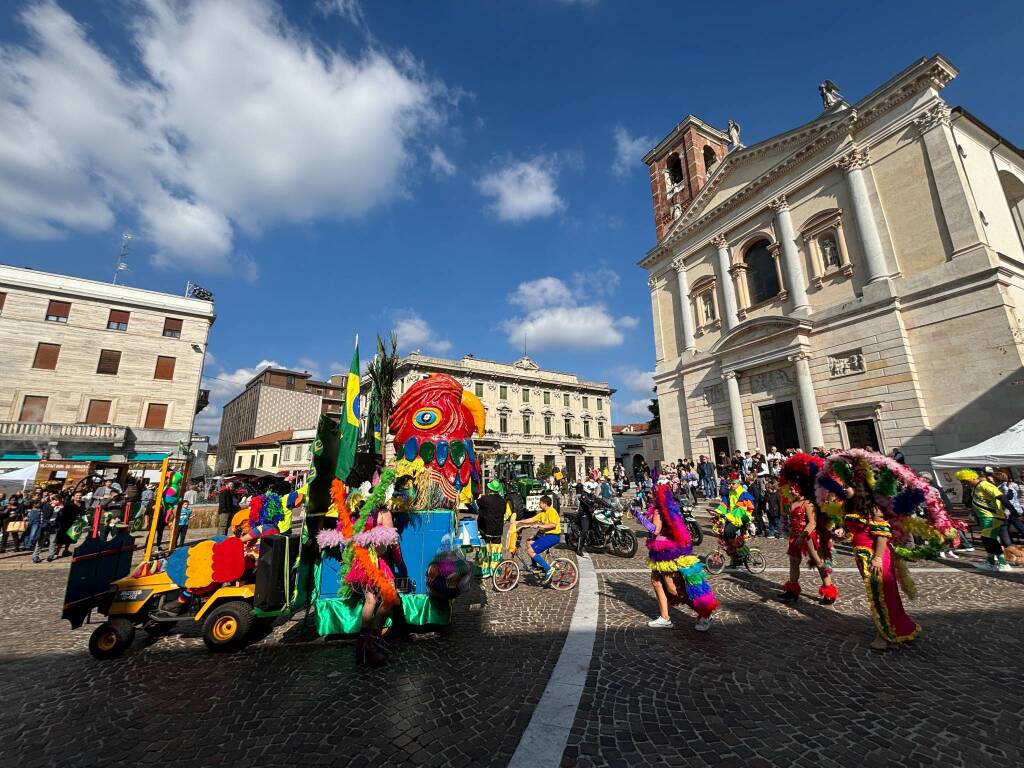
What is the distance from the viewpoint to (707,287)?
69.2 feet

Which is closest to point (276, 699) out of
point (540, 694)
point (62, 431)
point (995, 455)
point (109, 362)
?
point (540, 694)

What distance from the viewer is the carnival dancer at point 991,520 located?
21.9 ft

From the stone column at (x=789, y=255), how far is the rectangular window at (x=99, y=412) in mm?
34176

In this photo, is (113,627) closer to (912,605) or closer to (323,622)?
(323,622)

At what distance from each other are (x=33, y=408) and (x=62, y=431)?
2404mm

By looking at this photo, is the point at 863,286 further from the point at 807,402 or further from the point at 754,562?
the point at 754,562

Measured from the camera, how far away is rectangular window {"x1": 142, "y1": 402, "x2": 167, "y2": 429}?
73.2ft

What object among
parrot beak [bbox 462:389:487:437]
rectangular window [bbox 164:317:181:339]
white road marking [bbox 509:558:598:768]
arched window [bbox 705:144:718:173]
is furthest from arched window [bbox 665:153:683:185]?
rectangular window [bbox 164:317:181:339]

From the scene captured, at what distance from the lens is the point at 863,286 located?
587 inches

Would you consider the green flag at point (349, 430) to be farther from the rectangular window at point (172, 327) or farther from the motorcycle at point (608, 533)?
the rectangular window at point (172, 327)

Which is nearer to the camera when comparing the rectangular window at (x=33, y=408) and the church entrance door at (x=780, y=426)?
the church entrance door at (x=780, y=426)

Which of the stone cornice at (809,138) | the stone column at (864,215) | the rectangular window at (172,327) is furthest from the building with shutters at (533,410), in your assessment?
the stone column at (864,215)

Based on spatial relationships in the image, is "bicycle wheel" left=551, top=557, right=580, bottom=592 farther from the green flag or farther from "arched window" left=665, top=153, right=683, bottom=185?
"arched window" left=665, top=153, right=683, bottom=185

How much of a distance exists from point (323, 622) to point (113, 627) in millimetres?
2167
